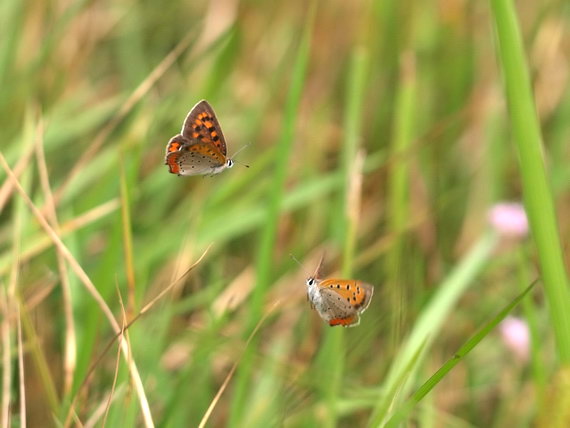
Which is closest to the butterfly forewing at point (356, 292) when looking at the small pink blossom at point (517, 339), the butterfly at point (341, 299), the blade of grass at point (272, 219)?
the butterfly at point (341, 299)

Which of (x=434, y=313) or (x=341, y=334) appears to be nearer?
(x=341, y=334)

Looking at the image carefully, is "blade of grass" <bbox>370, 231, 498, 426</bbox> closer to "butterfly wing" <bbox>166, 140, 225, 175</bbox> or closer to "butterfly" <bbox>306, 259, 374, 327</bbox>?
"butterfly" <bbox>306, 259, 374, 327</bbox>

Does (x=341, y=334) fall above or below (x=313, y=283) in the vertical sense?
below

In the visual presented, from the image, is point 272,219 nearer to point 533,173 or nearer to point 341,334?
point 341,334

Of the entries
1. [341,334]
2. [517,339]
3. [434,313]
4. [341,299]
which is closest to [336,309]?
[341,299]

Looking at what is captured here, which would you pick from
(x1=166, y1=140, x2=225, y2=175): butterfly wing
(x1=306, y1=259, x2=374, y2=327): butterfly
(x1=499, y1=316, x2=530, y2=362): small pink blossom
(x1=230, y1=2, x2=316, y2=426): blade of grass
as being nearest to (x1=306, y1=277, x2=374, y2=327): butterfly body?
(x1=306, y1=259, x2=374, y2=327): butterfly

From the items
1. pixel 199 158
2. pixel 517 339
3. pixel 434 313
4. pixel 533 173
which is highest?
pixel 199 158

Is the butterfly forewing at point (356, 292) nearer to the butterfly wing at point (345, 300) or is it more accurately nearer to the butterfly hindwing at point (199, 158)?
the butterfly wing at point (345, 300)
